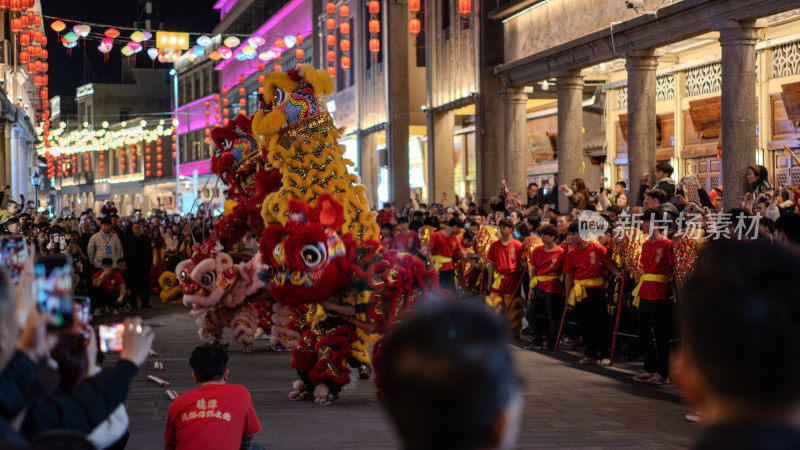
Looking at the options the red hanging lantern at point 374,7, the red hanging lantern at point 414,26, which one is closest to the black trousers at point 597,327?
the red hanging lantern at point 414,26

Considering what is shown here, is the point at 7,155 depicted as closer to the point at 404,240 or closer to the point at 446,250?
the point at 404,240

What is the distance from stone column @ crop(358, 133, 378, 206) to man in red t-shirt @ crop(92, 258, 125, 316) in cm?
1542

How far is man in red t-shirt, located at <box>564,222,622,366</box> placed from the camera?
1140 centimetres

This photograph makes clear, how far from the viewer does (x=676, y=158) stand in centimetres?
1964

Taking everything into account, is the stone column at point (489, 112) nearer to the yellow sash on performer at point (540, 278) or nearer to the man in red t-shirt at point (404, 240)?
the man in red t-shirt at point (404, 240)

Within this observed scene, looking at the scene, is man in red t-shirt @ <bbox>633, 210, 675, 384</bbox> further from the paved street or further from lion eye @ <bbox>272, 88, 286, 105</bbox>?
lion eye @ <bbox>272, 88, 286, 105</bbox>

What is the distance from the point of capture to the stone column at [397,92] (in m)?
29.3

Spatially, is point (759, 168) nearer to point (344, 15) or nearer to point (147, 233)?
point (147, 233)

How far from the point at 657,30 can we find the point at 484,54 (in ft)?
24.9

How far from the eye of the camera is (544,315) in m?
13.1

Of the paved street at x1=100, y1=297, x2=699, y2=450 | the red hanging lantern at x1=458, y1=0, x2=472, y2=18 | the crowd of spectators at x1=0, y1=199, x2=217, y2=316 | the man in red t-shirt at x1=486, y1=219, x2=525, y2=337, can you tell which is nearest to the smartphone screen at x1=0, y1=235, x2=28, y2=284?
the paved street at x1=100, y1=297, x2=699, y2=450

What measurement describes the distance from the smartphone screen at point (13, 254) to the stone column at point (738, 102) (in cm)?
1217

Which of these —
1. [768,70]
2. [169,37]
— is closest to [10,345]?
[768,70]

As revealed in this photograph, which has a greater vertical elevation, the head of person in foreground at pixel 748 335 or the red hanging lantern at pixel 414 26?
the red hanging lantern at pixel 414 26
